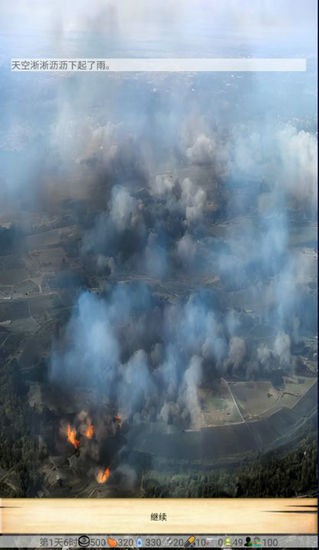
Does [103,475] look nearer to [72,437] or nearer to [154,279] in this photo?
[72,437]

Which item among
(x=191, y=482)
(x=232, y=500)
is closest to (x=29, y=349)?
(x=191, y=482)

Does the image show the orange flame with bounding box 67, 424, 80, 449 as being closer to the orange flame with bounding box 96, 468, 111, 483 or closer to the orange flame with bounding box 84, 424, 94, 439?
the orange flame with bounding box 84, 424, 94, 439

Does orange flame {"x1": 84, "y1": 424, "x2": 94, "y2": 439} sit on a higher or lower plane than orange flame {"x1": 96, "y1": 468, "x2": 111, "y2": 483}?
higher

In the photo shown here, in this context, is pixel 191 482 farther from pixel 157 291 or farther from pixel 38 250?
pixel 38 250

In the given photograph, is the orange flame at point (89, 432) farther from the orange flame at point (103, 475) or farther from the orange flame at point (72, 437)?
the orange flame at point (103, 475)

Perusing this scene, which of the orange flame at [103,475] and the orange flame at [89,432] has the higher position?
the orange flame at [89,432]

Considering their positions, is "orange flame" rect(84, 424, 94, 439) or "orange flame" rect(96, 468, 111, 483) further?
"orange flame" rect(84, 424, 94, 439)
